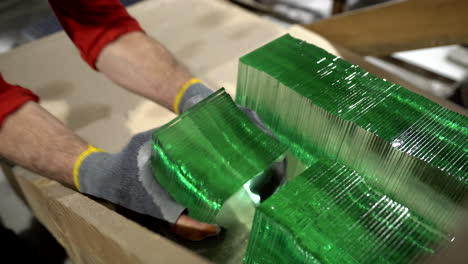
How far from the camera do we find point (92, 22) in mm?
978

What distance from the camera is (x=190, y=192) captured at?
2.04ft

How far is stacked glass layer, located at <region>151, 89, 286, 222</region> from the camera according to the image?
23.2 inches

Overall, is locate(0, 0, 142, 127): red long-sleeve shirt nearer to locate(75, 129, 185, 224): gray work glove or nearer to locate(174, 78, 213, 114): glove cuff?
locate(174, 78, 213, 114): glove cuff

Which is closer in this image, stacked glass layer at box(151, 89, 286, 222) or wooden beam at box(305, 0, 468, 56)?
stacked glass layer at box(151, 89, 286, 222)

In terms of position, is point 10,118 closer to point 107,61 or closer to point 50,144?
point 50,144

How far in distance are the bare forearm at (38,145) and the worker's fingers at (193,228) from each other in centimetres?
29

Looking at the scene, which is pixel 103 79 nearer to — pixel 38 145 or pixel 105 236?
pixel 38 145

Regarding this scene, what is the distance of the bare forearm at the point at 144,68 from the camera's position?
959 mm

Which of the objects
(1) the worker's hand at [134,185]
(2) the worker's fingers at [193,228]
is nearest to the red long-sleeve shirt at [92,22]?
(1) the worker's hand at [134,185]

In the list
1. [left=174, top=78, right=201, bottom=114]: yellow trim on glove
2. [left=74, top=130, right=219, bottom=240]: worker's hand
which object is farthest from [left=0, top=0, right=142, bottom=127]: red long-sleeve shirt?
[left=74, top=130, right=219, bottom=240]: worker's hand

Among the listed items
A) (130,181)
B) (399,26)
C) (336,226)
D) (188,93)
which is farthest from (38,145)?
(399,26)

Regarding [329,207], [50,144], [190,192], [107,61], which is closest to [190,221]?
[190,192]

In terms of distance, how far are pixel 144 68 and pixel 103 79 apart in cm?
25

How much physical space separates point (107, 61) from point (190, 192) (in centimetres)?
57
